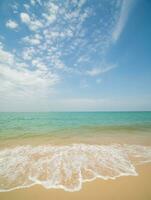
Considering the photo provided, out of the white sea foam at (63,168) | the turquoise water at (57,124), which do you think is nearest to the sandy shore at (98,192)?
the white sea foam at (63,168)

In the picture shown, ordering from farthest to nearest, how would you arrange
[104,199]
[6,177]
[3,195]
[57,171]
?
[57,171] → [6,177] → [3,195] → [104,199]

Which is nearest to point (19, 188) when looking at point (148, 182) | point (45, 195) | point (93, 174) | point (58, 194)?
point (45, 195)

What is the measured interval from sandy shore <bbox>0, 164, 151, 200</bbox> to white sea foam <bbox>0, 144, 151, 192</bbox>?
0.67ft

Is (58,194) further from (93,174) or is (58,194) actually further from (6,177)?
(6,177)

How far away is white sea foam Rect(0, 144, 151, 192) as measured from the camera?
11.7 feet

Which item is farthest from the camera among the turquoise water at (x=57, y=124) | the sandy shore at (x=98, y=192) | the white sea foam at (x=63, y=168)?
the turquoise water at (x=57, y=124)

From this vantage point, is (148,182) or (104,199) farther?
(148,182)

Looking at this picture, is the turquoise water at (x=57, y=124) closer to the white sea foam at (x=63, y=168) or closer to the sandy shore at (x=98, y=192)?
the white sea foam at (x=63, y=168)

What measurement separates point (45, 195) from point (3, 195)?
1186 mm

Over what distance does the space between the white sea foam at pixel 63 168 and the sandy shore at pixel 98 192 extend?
8.0 inches

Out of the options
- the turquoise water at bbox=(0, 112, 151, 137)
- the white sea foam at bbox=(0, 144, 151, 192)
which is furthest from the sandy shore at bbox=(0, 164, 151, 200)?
the turquoise water at bbox=(0, 112, 151, 137)

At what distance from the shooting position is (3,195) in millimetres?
3078

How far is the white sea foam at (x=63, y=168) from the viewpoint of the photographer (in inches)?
140

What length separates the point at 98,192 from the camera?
309 centimetres
